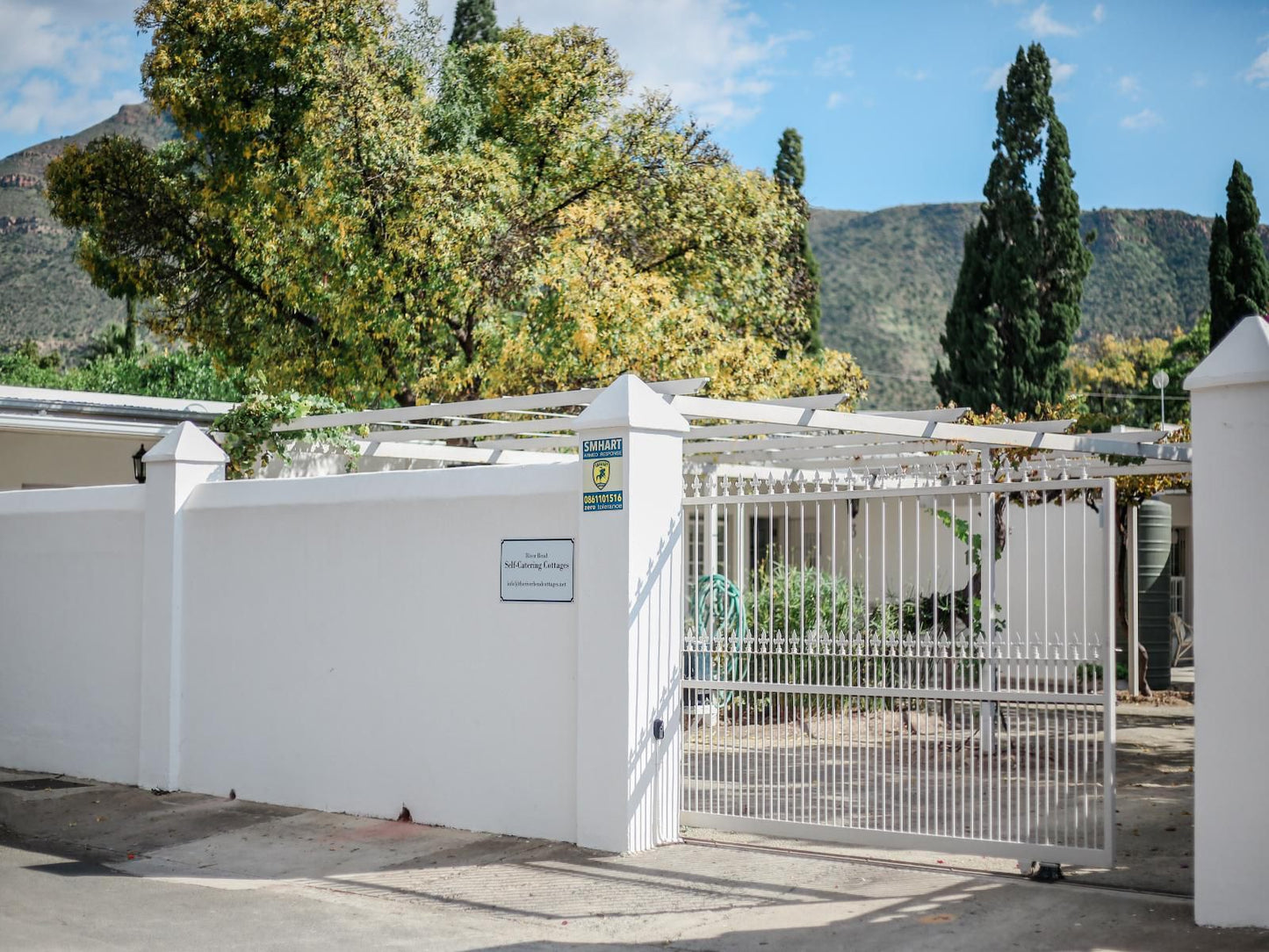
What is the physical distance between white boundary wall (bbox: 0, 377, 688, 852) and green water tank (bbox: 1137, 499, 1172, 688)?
10.3 m

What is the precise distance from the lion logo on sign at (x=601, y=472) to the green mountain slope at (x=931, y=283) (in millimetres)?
54907

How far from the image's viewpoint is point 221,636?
10.7 meters

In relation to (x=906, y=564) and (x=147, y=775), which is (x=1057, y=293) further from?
(x=147, y=775)

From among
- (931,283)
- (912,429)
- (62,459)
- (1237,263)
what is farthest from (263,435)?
(931,283)

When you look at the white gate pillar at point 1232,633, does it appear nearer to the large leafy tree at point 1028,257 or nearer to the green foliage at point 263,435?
the green foliage at point 263,435

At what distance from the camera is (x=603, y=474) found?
27.3 ft

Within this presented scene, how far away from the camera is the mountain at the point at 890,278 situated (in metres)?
60.5

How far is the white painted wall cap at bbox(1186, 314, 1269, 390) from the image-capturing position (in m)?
6.48

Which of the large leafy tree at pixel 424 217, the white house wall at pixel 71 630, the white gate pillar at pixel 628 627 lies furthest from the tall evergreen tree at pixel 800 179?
the white gate pillar at pixel 628 627

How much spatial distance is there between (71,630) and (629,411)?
20.5 ft

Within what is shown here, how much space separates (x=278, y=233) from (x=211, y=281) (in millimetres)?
3431

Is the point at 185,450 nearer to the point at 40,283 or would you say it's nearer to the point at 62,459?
the point at 62,459

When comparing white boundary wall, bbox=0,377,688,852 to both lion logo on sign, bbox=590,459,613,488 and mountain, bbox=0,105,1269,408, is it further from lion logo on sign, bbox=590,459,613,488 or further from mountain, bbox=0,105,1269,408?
mountain, bbox=0,105,1269,408

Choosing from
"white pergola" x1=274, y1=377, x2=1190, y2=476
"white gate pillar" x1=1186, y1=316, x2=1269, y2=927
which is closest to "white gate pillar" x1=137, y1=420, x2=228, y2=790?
"white pergola" x1=274, y1=377, x2=1190, y2=476
